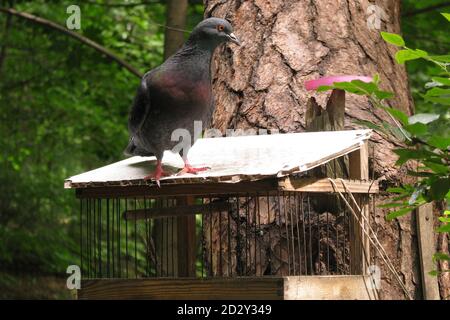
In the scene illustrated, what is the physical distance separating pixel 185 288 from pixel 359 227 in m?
0.80

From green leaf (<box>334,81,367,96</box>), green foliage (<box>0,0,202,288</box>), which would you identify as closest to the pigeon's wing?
green leaf (<box>334,81,367,96</box>)

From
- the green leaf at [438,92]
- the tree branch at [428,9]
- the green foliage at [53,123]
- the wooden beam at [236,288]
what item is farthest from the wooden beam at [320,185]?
the green foliage at [53,123]

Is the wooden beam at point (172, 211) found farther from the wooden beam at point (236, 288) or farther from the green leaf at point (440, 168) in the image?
the green leaf at point (440, 168)

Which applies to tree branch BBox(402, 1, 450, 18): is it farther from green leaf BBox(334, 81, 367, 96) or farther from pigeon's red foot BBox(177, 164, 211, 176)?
green leaf BBox(334, 81, 367, 96)

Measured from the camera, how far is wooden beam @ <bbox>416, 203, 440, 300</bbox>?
12.4ft

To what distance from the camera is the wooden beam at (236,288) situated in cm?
278

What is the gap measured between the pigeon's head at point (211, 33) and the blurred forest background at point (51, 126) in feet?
15.5

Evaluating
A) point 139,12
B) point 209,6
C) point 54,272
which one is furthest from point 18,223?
point 209,6

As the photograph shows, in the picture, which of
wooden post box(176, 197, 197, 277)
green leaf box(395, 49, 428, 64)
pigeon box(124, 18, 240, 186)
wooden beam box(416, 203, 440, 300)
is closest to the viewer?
green leaf box(395, 49, 428, 64)

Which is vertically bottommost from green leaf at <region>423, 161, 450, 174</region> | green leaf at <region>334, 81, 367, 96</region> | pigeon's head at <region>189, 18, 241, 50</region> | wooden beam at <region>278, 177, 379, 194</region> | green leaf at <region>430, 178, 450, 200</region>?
green leaf at <region>430, 178, 450, 200</region>

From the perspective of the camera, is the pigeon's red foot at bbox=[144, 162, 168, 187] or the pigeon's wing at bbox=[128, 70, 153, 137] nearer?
the pigeon's red foot at bbox=[144, 162, 168, 187]

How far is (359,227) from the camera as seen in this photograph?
130 inches
